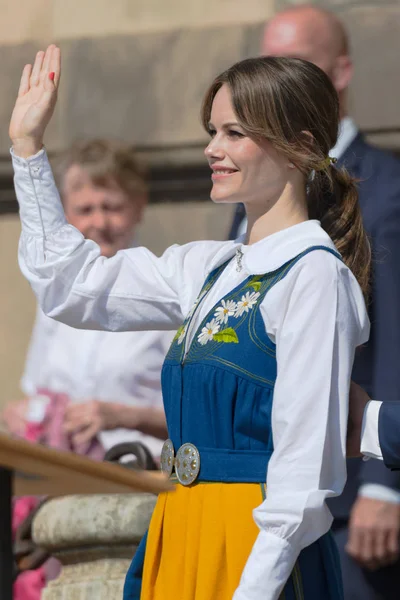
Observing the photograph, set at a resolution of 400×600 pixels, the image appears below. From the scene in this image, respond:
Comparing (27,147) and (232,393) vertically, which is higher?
(27,147)

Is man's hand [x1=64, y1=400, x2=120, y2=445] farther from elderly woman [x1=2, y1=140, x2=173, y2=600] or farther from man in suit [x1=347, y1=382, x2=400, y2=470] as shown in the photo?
man in suit [x1=347, y1=382, x2=400, y2=470]

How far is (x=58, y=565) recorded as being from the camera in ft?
14.1

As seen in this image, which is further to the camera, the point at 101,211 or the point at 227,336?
the point at 101,211

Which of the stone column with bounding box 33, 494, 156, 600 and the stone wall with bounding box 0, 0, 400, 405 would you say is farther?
the stone wall with bounding box 0, 0, 400, 405

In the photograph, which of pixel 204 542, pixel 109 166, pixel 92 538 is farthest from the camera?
pixel 109 166

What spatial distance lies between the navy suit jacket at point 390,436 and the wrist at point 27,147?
35.5 inches

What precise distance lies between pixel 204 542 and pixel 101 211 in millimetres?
2342

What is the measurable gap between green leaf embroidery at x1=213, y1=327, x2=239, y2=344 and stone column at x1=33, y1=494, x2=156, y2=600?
0.99 meters

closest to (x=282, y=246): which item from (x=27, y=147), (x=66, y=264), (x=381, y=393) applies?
(x=66, y=264)

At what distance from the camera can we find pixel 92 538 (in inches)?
152

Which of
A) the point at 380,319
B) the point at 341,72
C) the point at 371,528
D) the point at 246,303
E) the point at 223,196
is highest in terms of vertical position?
the point at 223,196

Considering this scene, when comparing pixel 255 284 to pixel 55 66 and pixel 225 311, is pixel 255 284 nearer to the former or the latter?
pixel 225 311

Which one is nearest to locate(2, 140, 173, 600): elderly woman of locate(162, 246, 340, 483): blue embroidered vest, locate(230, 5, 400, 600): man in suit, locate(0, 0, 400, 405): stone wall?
locate(230, 5, 400, 600): man in suit

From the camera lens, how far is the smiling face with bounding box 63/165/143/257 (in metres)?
4.97
